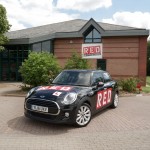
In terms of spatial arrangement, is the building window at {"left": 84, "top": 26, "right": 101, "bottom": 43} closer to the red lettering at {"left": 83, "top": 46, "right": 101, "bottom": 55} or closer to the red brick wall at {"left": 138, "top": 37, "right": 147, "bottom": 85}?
the red lettering at {"left": 83, "top": 46, "right": 101, "bottom": 55}

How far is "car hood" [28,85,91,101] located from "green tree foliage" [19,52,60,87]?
5719mm

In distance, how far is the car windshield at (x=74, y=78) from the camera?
744 centimetres

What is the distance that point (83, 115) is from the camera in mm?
6527

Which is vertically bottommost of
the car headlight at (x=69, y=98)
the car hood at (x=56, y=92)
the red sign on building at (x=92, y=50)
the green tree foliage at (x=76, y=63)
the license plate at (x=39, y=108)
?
the license plate at (x=39, y=108)

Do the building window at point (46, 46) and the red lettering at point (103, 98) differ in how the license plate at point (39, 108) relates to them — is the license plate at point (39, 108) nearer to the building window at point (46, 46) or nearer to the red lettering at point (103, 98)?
the red lettering at point (103, 98)

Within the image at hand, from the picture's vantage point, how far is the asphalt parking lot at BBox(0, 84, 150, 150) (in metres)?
4.94

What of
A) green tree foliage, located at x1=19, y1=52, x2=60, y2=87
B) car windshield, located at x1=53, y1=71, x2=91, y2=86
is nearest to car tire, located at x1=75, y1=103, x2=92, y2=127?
car windshield, located at x1=53, y1=71, x2=91, y2=86

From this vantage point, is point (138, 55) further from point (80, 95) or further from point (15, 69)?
point (80, 95)

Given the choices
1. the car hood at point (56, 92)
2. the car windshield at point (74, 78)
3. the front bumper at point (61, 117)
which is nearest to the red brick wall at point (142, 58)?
the car windshield at point (74, 78)

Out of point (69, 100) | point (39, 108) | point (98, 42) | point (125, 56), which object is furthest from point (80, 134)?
point (98, 42)

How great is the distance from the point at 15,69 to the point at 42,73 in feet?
31.0

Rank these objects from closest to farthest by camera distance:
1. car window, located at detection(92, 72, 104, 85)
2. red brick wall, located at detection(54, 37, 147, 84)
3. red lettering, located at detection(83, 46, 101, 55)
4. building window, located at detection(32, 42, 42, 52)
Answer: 1. car window, located at detection(92, 72, 104, 85)
2. red lettering, located at detection(83, 46, 101, 55)
3. red brick wall, located at detection(54, 37, 147, 84)
4. building window, located at detection(32, 42, 42, 52)

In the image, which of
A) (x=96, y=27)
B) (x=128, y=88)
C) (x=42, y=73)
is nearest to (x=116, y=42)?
(x=96, y=27)

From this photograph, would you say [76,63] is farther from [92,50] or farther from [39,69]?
[92,50]
